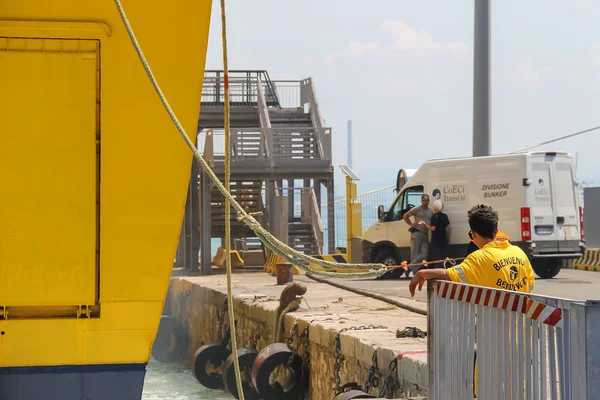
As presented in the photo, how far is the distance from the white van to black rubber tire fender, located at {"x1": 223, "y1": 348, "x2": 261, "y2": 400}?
6115mm

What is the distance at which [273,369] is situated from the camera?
11.1 meters

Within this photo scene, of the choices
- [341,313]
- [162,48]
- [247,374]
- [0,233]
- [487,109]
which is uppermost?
[487,109]

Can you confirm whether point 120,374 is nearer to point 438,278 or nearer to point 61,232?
point 61,232

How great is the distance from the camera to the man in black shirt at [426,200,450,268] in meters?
17.9

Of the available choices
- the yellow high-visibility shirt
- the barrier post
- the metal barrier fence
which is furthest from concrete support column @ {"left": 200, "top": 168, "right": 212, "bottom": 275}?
the barrier post

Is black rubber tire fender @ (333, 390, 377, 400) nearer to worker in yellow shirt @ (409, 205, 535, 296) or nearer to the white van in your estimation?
worker in yellow shirt @ (409, 205, 535, 296)

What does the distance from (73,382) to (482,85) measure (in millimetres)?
16360

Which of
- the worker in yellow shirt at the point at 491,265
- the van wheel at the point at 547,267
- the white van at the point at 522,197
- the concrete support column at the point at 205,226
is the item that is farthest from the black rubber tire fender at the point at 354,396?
the concrete support column at the point at 205,226

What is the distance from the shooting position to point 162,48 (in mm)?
5406

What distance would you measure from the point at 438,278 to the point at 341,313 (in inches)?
251

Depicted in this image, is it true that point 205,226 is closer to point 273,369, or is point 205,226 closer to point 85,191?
point 273,369

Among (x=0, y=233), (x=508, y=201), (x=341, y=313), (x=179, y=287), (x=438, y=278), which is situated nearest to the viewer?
(x=0, y=233)

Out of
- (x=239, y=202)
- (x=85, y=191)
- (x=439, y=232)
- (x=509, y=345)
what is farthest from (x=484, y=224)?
(x=239, y=202)

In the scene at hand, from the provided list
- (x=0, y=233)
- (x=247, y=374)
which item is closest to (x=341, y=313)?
(x=247, y=374)
